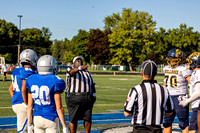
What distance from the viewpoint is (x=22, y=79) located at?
4938 millimetres

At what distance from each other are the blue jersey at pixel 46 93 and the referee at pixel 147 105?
0.99 metres

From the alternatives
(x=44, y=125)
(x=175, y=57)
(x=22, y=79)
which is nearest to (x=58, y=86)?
(x=44, y=125)

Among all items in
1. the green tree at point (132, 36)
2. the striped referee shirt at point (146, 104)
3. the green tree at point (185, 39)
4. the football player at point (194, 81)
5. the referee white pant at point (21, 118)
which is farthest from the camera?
the green tree at point (185, 39)

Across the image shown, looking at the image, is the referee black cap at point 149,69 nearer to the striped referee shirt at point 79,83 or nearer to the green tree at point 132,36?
the striped referee shirt at point 79,83

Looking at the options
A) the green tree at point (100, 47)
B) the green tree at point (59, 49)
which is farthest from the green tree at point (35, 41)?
the green tree at point (59, 49)

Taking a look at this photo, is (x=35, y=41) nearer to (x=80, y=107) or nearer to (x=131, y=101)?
(x=80, y=107)

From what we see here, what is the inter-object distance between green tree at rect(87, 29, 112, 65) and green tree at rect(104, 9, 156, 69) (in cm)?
350

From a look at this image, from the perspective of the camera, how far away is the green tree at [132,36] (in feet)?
223

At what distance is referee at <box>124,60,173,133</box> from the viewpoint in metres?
3.85

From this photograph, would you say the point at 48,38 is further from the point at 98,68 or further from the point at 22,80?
the point at 22,80

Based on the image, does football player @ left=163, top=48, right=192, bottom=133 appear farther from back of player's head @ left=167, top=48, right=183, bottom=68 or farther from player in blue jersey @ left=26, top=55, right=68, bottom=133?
player in blue jersey @ left=26, top=55, right=68, bottom=133

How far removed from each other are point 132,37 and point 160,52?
2318 cm

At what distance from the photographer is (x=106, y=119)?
9.16 m

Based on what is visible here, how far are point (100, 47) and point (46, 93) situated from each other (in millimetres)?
71902
